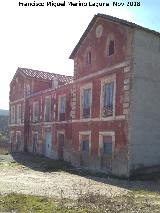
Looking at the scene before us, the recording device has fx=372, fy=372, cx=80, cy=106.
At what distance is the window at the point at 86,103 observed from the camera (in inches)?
906

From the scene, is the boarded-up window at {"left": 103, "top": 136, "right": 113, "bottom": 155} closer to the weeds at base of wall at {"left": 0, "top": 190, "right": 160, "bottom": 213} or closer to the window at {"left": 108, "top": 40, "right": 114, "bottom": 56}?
the window at {"left": 108, "top": 40, "right": 114, "bottom": 56}

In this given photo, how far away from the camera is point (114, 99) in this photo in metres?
20.2

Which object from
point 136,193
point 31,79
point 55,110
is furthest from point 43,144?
point 136,193

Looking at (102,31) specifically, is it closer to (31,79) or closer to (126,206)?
(126,206)

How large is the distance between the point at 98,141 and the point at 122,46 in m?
5.63

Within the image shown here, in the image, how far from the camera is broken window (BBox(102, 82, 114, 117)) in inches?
813

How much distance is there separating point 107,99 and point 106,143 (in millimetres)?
2490

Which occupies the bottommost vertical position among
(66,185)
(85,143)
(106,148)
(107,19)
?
(66,185)

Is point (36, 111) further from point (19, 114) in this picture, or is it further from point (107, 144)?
point (107, 144)

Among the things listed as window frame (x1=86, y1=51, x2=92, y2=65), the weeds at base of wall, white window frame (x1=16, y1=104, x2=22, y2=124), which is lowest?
the weeds at base of wall

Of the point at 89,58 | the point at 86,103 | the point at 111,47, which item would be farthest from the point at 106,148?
the point at 89,58

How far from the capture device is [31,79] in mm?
37531

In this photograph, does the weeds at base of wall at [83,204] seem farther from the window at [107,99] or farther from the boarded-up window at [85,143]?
the boarded-up window at [85,143]

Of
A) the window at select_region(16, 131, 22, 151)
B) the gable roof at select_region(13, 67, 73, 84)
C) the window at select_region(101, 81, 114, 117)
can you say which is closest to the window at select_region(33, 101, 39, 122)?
the gable roof at select_region(13, 67, 73, 84)
